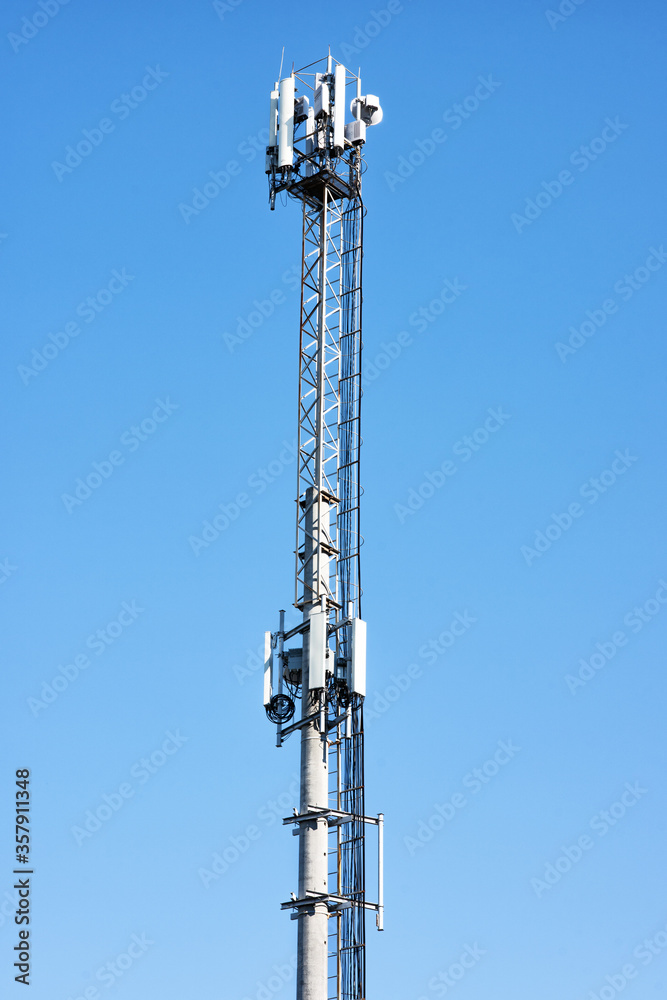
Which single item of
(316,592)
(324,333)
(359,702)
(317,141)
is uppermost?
(317,141)

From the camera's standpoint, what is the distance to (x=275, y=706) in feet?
238

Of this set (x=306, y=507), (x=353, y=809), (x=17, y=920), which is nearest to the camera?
(x=17, y=920)

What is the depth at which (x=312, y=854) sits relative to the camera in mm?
68750

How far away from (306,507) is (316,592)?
4125mm

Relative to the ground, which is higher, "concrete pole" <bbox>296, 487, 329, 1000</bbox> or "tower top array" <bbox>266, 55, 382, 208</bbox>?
"tower top array" <bbox>266, 55, 382, 208</bbox>

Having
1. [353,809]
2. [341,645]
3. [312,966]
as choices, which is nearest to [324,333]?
[341,645]

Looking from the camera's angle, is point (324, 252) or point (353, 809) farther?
point (324, 252)

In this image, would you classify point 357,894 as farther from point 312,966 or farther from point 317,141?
point 317,141

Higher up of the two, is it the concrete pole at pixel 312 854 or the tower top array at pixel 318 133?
the tower top array at pixel 318 133

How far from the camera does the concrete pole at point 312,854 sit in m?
67.4

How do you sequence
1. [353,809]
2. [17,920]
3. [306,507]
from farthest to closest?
[306,507]
[353,809]
[17,920]

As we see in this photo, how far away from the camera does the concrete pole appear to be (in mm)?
67438

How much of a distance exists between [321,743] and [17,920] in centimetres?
1436

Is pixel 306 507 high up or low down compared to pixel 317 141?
down
